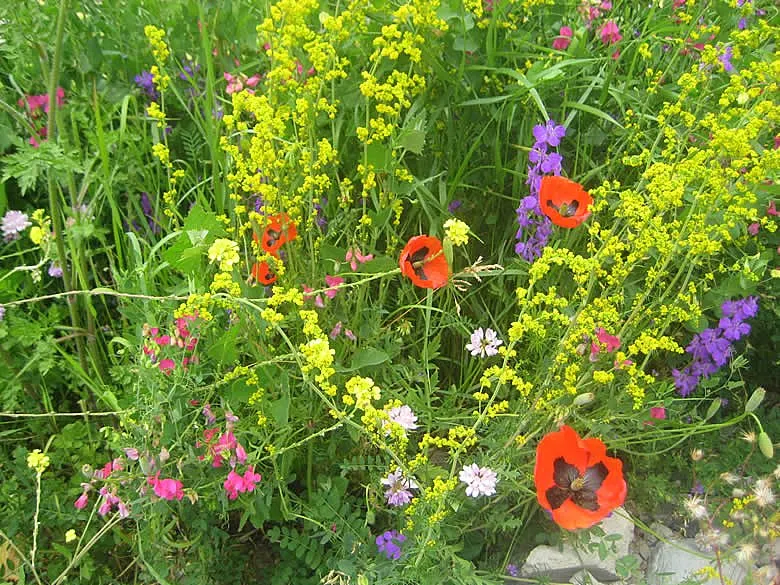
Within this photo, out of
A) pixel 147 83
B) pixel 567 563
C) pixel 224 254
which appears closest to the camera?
pixel 224 254

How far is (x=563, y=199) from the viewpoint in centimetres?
137

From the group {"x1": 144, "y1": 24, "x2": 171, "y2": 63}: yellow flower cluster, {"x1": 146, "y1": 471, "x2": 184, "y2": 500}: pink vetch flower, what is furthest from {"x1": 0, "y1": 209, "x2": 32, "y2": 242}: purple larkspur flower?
{"x1": 146, "y1": 471, "x2": 184, "y2": 500}: pink vetch flower

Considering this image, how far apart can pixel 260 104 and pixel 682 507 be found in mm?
1184

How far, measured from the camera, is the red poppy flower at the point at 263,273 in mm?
1268

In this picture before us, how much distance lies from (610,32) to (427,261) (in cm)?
78

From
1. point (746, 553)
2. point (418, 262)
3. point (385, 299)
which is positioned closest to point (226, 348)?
point (418, 262)

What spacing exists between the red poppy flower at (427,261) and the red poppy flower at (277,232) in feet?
0.64

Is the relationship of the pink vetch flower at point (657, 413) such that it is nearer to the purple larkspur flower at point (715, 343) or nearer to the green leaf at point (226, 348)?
the purple larkspur flower at point (715, 343)

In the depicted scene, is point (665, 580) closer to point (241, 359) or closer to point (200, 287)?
point (241, 359)

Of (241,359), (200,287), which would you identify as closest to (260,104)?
(200,287)

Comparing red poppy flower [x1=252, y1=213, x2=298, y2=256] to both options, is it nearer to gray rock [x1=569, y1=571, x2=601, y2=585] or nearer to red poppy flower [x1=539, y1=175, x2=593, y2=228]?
red poppy flower [x1=539, y1=175, x2=593, y2=228]

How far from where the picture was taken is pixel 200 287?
4.07 feet

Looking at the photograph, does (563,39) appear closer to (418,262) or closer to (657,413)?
(418,262)

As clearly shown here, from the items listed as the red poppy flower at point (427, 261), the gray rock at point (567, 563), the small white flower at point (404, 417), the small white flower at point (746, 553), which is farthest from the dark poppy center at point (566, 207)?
the small white flower at point (746, 553)
